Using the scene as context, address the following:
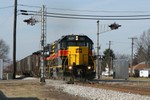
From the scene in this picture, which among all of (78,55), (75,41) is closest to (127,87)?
(78,55)

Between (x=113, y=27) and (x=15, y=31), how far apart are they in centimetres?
1276

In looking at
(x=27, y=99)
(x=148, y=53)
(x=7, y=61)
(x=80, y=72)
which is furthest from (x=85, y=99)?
(x=7, y=61)

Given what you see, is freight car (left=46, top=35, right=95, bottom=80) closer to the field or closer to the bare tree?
the field

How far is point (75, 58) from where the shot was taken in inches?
1307

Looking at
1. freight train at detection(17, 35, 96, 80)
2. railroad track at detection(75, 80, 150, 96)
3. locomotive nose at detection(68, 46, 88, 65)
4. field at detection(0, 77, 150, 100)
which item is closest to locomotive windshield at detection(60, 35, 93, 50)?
freight train at detection(17, 35, 96, 80)

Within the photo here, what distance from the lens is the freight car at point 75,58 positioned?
107 ft

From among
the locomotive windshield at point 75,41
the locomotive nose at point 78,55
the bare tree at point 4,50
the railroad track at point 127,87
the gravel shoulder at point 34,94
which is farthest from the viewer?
the bare tree at point 4,50

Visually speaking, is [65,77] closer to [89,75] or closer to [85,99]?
[89,75]

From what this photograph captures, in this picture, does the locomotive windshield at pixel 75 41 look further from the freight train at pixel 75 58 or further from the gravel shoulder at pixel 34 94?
the gravel shoulder at pixel 34 94

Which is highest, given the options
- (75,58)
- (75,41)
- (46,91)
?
(75,41)

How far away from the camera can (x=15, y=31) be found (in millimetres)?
48188

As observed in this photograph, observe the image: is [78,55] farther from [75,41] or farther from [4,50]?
[4,50]

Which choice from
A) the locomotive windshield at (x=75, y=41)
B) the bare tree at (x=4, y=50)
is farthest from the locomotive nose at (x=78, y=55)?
the bare tree at (x=4, y=50)

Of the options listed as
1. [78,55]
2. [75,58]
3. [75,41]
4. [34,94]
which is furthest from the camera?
[75,41]
